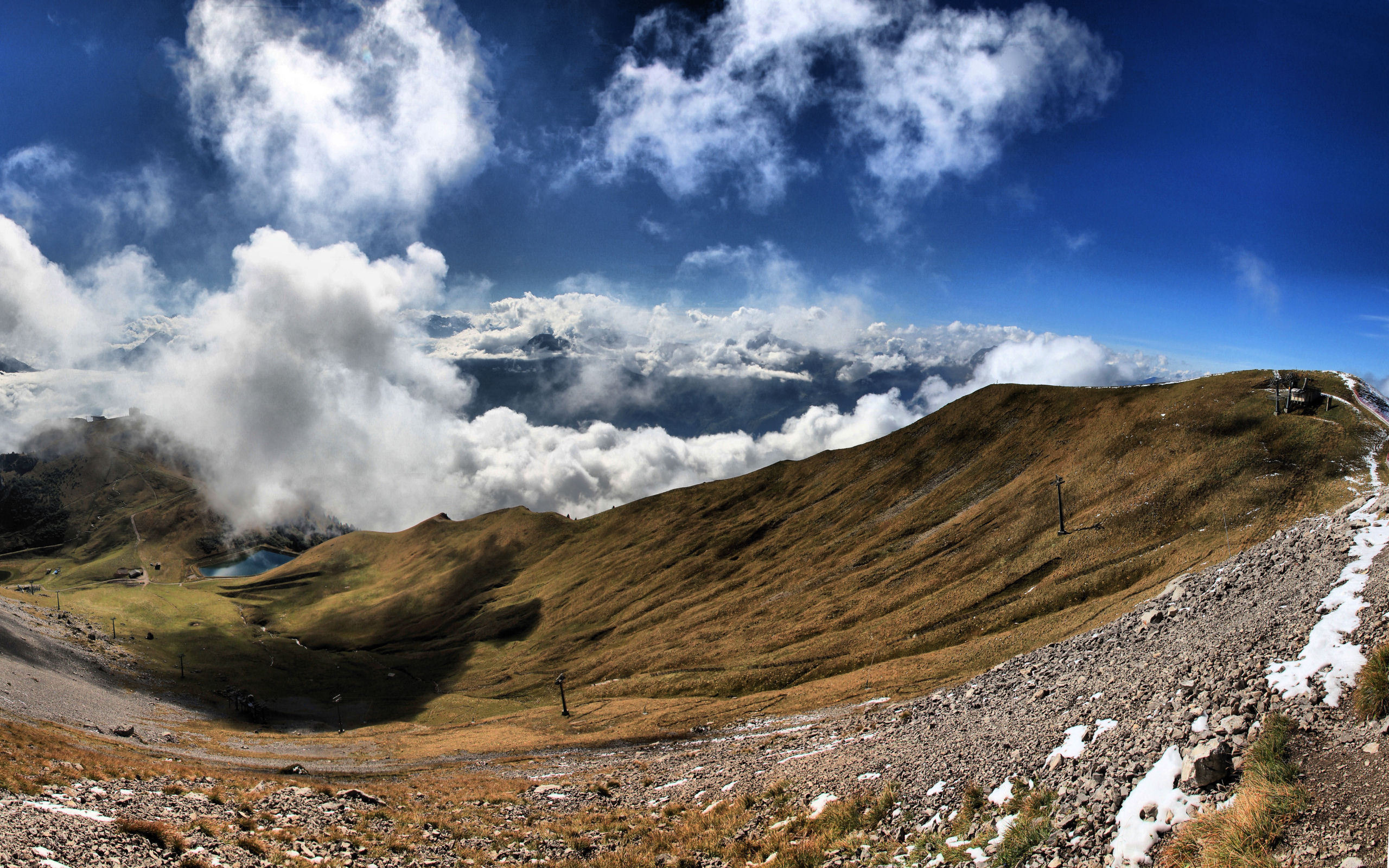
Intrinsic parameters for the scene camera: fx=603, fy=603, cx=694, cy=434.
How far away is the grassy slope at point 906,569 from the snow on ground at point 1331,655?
4158 centimetres

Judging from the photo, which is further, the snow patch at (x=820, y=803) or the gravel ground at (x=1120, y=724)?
the snow patch at (x=820, y=803)

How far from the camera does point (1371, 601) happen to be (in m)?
Answer: 18.2

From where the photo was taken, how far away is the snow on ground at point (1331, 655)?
14562mm

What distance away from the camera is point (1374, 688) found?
13141mm

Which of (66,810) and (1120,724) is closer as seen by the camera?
(1120,724)

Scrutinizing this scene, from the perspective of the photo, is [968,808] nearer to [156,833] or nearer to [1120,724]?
[1120,724]

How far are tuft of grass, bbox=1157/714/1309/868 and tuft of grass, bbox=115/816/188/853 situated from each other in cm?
2652

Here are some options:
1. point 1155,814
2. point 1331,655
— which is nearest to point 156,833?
point 1155,814

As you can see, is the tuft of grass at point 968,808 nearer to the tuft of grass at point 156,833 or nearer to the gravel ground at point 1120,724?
the gravel ground at point 1120,724

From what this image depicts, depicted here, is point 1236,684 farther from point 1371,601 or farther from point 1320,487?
point 1320,487

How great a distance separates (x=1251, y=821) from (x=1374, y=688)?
5367mm

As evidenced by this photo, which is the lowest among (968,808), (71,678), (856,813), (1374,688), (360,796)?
(360,796)

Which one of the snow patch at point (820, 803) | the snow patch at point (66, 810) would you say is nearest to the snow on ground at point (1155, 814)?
the snow patch at point (820, 803)

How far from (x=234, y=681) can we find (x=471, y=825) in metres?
182
